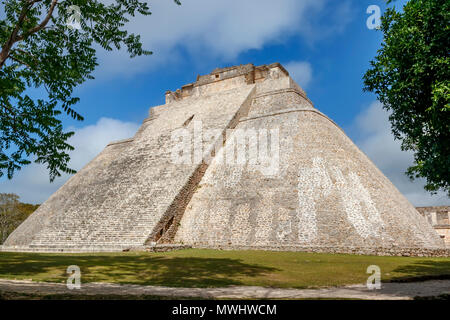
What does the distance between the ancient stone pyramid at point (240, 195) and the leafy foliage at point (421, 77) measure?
641cm

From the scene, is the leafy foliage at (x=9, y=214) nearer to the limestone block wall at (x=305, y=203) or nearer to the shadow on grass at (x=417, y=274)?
the limestone block wall at (x=305, y=203)

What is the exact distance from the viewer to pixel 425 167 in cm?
816

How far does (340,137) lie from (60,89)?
1642 centimetres

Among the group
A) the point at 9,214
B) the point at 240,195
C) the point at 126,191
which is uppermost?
the point at 126,191

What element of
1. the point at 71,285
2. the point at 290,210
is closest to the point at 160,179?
the point at 290,210

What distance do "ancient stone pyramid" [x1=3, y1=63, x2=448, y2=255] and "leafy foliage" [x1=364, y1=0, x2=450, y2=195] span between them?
6410mm

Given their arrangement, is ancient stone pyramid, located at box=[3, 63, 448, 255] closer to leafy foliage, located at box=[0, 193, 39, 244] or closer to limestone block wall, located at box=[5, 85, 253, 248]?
limestone block wall, located at box=[5, 85, 253, 248]

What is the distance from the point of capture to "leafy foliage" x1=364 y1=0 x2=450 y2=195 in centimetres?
718

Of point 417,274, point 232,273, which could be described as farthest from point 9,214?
point 417,274

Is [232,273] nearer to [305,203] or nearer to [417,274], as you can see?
[417,274]

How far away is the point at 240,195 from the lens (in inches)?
676

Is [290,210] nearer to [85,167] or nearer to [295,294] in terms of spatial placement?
[295,294]

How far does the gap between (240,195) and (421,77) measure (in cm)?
1081
